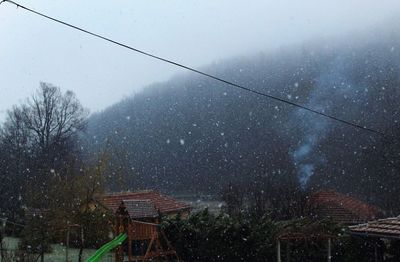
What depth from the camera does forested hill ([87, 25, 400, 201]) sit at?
45981mm

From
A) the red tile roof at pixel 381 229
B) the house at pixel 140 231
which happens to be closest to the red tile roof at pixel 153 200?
the house at pixel 140 231

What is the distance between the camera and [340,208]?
26844 mm

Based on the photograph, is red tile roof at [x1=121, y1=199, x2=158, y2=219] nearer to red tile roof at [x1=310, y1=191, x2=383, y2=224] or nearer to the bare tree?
red tile roof at [x1=310, y1=191, x2=383, y2=224]

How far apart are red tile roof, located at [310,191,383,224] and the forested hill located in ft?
23.2

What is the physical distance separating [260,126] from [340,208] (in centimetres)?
4412

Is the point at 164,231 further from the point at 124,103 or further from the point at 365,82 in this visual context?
the point at 124,103

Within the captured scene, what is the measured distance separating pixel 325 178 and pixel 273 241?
101 feet

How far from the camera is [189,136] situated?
77.4 meters

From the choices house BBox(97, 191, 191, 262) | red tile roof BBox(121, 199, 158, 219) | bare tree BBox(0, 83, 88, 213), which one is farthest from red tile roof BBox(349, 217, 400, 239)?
bare tree BBox(0, 83, 88, 213)

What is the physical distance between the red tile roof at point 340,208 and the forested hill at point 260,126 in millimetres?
7082

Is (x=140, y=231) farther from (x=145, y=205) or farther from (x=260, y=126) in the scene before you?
(x=260, y=126)

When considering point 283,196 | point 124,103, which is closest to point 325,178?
point 283,196

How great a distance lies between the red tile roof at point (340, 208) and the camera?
26.0 m

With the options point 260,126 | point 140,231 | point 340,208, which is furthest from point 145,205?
point 260,126
